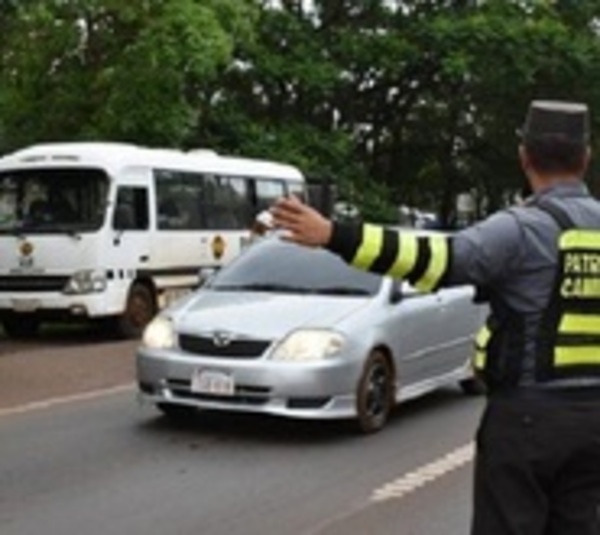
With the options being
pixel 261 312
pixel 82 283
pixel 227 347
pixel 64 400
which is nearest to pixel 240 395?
pixel 227 347

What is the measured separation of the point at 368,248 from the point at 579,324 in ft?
2.03

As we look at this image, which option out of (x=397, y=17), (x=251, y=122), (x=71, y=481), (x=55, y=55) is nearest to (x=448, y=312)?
(x=71, y=481)

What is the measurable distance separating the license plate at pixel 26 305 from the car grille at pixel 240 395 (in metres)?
7.74

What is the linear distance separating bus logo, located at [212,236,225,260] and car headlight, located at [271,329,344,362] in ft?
35.2

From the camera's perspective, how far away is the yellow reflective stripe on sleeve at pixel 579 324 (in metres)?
3.62

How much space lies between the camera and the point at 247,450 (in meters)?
8.86

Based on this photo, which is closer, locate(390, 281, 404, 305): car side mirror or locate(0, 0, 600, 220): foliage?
locate(390, 281, 404, 305): car side mirror

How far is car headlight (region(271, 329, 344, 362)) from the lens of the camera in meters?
9.03

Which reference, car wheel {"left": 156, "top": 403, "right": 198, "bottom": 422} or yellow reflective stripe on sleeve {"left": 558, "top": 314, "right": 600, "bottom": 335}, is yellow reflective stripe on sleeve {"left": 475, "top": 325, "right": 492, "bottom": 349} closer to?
yellow reflective stripe on sleeve {"left": 558, "top": 314, "right": 600, "bottom": 335}

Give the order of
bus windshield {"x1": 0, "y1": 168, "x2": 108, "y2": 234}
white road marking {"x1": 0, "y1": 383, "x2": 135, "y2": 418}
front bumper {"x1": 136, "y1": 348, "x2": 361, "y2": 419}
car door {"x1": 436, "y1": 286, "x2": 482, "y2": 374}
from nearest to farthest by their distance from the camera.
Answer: front bumper {"x1": 136, "y1": 348, "x2": 361, "y2": 419}, white road marking {"x1": 0, "y1": 383, "x2": 135, "y2": 418}, car door {"x1": 436, "y1": 286, "x2": 482, "y2": 374}, bus windshield {"x1": 0, "y1": 168, "x2": 108, "y2": 234}

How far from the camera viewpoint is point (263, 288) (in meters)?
10.1

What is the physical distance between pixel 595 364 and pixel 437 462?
5131 mm

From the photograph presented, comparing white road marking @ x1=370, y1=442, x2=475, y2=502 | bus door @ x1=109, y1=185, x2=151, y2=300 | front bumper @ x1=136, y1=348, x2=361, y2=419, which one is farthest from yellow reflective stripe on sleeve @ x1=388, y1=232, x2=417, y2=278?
bus door @ x1=109, y1=185, x2=151, y2=300

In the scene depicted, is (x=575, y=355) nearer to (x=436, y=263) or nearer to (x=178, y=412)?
(x=436, y=263)
